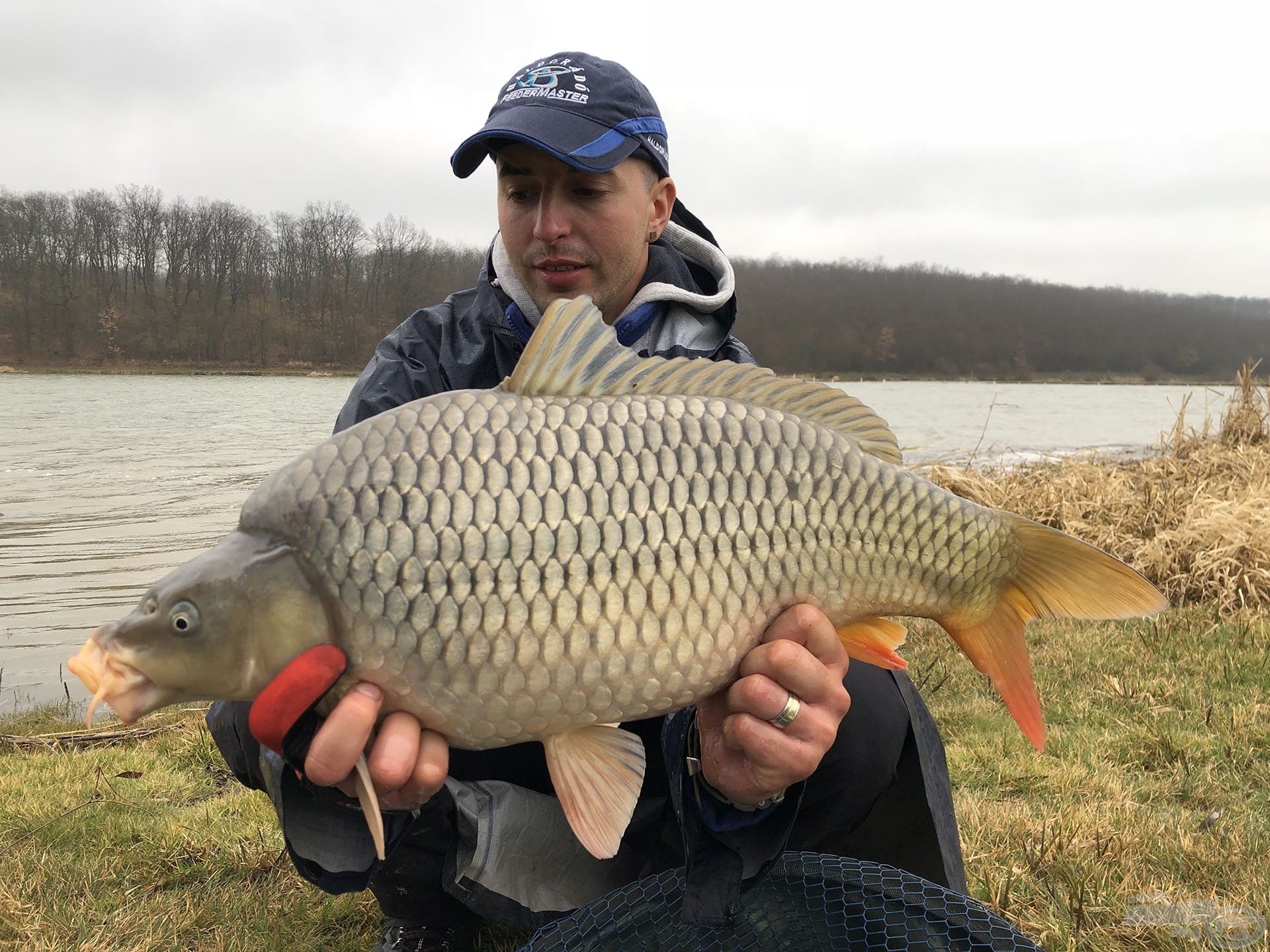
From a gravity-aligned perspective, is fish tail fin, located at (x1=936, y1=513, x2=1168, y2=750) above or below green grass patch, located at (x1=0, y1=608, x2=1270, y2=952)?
above

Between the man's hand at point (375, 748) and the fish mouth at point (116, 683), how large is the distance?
199 mm

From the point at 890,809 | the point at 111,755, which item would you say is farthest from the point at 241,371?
the point at 890,809

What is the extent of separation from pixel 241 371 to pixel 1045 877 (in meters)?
34.2

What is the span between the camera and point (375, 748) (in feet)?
3.71

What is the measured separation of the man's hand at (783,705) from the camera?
122 centimetres

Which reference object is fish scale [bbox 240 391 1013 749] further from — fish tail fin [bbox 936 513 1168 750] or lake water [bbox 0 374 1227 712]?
lake water [bbox 0 374 1227 712]

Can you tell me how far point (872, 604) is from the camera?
1301 millimetres

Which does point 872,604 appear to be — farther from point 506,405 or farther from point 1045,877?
point 1045,877

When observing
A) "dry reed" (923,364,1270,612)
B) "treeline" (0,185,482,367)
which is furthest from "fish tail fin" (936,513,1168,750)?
"treeline" (0,185,482,367)

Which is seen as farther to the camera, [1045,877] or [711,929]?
[1045,877]

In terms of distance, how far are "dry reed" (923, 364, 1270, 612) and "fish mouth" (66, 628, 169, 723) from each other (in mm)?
2959

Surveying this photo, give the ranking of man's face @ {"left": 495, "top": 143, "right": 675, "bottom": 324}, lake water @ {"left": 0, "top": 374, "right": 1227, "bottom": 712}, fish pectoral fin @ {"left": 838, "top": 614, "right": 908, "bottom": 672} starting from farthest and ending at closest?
1. lake water @ {"left": 0, "top": 374, "right": 1227, "bottom": 712}
2. man's face @ {"left": 495, "top": 143, "right": 675, "bottom": 324}
3. fish pectoral fin @ {"left": 838, "top": 614, "right": 908, "bottom": 672}

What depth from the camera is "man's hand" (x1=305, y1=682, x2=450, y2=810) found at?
3.60 ft

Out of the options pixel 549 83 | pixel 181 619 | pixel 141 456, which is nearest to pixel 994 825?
pixel 181 619
